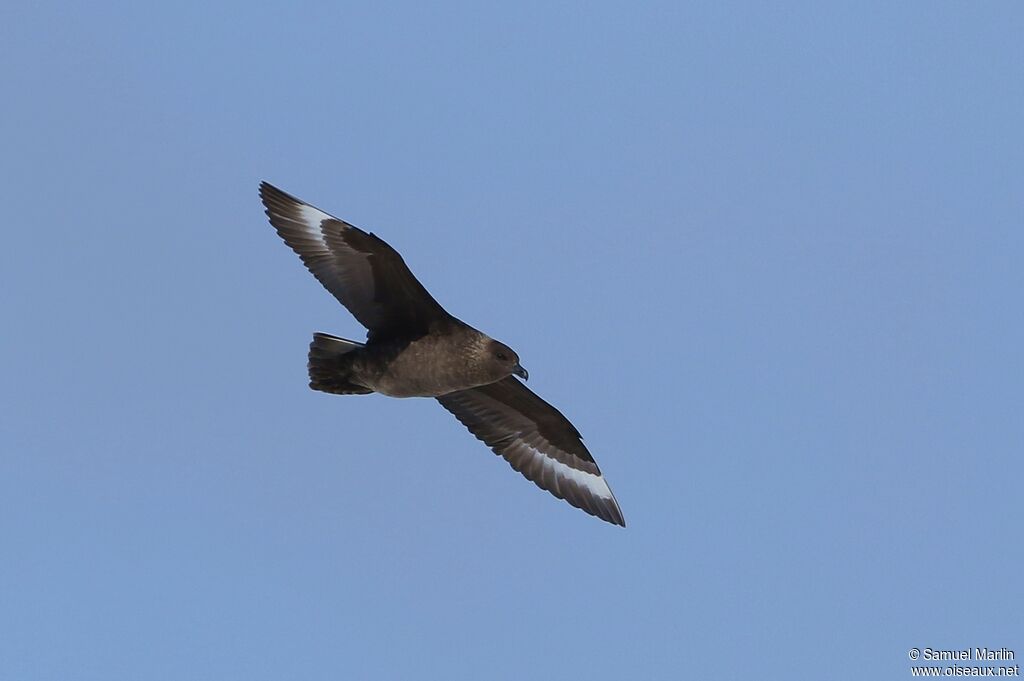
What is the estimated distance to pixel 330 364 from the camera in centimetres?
818

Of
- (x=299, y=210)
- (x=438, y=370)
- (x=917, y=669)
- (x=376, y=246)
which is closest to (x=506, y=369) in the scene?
(x=438, y=370)

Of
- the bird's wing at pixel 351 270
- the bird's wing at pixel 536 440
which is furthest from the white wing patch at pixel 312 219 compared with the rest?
the bird's wing at pixel 536 440

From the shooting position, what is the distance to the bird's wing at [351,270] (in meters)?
8.00

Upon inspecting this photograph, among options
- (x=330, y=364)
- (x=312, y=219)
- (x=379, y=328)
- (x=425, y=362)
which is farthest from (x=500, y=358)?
(x=312, y=219)

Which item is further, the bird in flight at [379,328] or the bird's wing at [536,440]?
the bird's wing at [536,440]

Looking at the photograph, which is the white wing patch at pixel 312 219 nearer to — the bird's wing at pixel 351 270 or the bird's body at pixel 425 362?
the bird's wing at pixel 351 270

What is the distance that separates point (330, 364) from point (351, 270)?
616mm

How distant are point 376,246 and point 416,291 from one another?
1.22ft

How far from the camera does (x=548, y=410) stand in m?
9.30

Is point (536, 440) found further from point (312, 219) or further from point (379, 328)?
point (312, 219)

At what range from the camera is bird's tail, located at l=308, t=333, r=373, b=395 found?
26.8 feet

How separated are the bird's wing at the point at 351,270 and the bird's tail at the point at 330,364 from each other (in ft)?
0.69

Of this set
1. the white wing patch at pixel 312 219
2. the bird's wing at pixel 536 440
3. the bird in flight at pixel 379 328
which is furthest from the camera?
the bird's wing at pixel 536 440

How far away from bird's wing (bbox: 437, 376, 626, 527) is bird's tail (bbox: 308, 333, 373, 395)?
1.22 m
